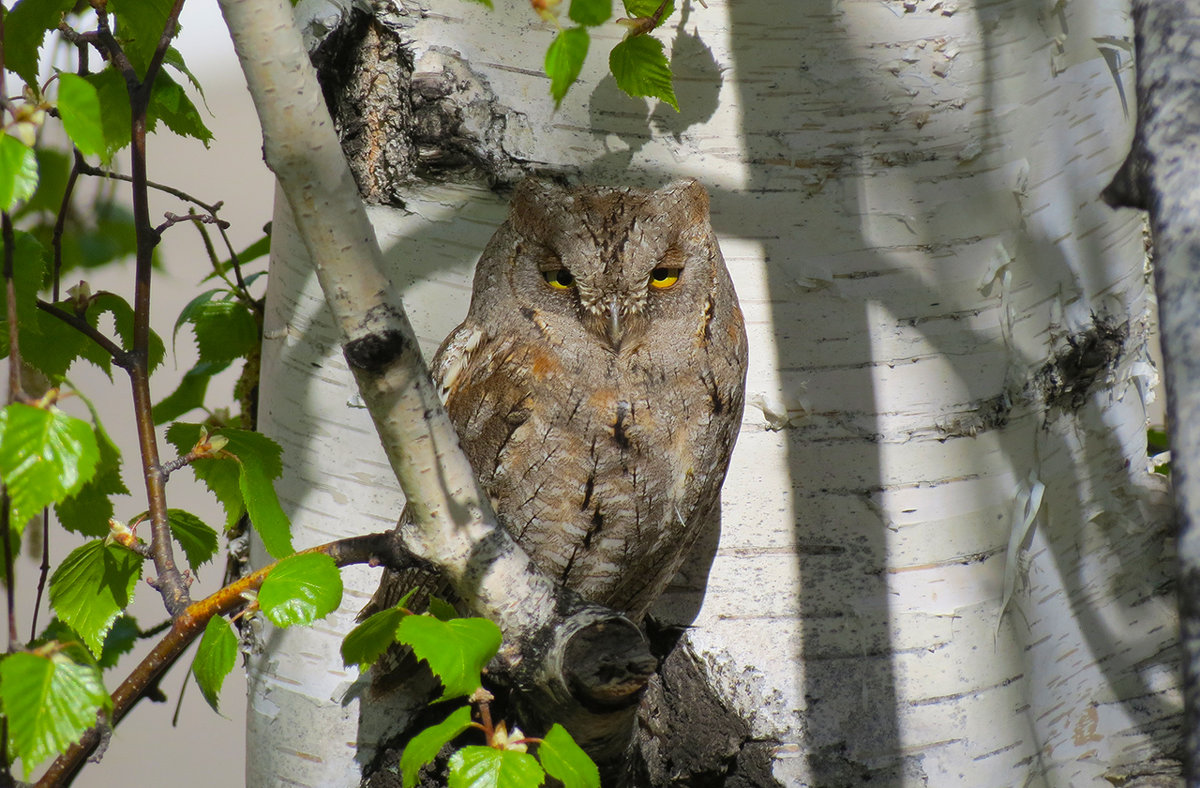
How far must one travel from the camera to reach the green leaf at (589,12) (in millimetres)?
669

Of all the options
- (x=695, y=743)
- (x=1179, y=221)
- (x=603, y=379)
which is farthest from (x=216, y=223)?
(x=1179, y=221)

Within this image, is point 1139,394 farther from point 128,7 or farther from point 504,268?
point 128,7

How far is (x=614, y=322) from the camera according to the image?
1161mm

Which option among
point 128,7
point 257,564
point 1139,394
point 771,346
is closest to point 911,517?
point 771,346

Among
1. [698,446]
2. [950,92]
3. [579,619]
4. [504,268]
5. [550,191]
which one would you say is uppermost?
[950,92]

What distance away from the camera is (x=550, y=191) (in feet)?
3.65

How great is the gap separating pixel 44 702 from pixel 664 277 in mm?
836

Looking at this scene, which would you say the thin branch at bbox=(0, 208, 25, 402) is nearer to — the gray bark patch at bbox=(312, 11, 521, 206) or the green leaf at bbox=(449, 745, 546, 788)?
the green leaf at bbox=(449, 745, 546, 788)

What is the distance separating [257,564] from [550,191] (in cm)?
65

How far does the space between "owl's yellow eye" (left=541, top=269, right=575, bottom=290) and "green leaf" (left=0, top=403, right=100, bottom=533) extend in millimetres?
708

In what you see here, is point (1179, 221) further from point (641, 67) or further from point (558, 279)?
point (558, 279)

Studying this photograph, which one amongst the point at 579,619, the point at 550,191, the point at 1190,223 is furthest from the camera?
the point at 550,191

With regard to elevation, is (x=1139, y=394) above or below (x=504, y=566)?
above

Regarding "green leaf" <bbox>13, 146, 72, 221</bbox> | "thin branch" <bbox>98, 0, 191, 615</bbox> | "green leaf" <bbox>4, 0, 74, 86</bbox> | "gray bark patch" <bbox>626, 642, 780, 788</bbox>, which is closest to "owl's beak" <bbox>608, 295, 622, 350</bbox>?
"gray bark patch" <bbox>626, 642, 780, 788</bbox>
